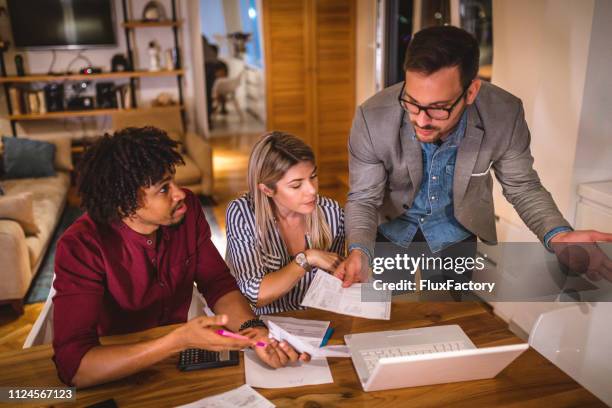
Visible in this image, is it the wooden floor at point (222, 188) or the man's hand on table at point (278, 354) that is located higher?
the man's hand on table at point (278, 354)

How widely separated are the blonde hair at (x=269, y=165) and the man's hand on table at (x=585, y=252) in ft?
2.69

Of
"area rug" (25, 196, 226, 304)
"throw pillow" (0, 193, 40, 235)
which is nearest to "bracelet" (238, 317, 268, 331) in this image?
"area rug" (25, 196, 226, 304)

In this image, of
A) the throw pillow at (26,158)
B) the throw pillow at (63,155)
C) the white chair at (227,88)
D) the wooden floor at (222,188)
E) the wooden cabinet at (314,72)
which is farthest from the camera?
the white chair at (227,88)

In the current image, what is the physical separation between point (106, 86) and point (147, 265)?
15.2 feet

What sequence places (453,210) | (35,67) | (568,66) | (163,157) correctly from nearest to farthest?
(163,157) → (453,210) → (568,66) → (35,67)

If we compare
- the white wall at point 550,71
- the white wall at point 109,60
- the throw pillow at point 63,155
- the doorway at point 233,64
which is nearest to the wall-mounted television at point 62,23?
A: the white wall at point 109,60

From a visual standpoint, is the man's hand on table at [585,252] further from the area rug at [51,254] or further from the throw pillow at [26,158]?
the throw pillow at [26,158]

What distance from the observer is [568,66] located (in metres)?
2.55

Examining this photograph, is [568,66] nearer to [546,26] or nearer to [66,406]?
[546,26]

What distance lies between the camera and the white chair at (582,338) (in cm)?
A: 150

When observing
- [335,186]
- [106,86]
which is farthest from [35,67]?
[335,186]

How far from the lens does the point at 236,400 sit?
1170mm

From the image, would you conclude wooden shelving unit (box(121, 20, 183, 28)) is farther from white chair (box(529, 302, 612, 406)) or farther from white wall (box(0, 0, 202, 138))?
white chair (box(529, 302, 612, 406))

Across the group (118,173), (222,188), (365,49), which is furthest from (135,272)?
(365,49)
